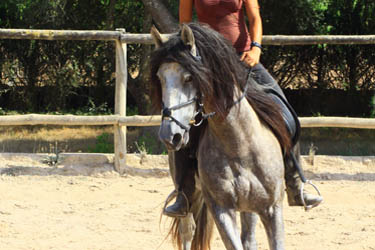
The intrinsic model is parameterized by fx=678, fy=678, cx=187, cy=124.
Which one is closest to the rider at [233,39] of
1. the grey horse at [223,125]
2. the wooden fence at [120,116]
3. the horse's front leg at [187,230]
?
the grey horse at [223,125]

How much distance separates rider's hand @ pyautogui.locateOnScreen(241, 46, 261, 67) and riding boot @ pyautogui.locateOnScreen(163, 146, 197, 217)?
0.64 metres

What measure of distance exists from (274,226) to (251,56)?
100 centimetres

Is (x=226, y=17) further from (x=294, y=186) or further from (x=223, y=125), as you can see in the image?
(x=294, y=186)

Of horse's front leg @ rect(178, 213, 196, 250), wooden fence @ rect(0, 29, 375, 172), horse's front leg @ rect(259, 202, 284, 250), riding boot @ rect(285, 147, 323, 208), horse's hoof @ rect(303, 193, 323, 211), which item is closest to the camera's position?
horse's front leg @ rect(259, 202, 284, 250)

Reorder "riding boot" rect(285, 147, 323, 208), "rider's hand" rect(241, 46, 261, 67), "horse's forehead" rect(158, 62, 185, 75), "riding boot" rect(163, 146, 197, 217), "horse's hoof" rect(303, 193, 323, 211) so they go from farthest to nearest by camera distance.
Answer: "horse's hoof" rect(303, 193, 323, 211)
"riding boot" rect(285, 147, 323, 208)
"riding boot" rect(163, 146, 197, 217)
"rider's hand" rect(241, 46, 261, 67)
"horse's forehead" rect(158, 62, 185, 75)

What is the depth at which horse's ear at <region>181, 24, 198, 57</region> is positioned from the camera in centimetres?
326

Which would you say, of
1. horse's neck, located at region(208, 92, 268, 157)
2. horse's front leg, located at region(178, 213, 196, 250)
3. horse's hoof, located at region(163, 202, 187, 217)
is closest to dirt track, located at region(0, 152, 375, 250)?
horse's front leg, located at region(178, 213, 196, 250)

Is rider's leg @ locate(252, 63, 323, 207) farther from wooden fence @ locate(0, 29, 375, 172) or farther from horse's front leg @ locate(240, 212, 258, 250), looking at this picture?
wooden fence @ locate(0, 29, 375, 172)

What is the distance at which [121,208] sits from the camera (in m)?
6.73

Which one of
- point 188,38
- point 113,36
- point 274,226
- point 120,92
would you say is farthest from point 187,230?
point 113,36

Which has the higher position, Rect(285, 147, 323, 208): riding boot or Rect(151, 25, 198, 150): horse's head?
Rect(151, 25, 198, 150): horse's head

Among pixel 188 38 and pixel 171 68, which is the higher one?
pixel 188 38

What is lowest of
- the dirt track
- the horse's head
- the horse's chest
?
the dirt track

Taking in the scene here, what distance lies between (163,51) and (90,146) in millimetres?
7128
